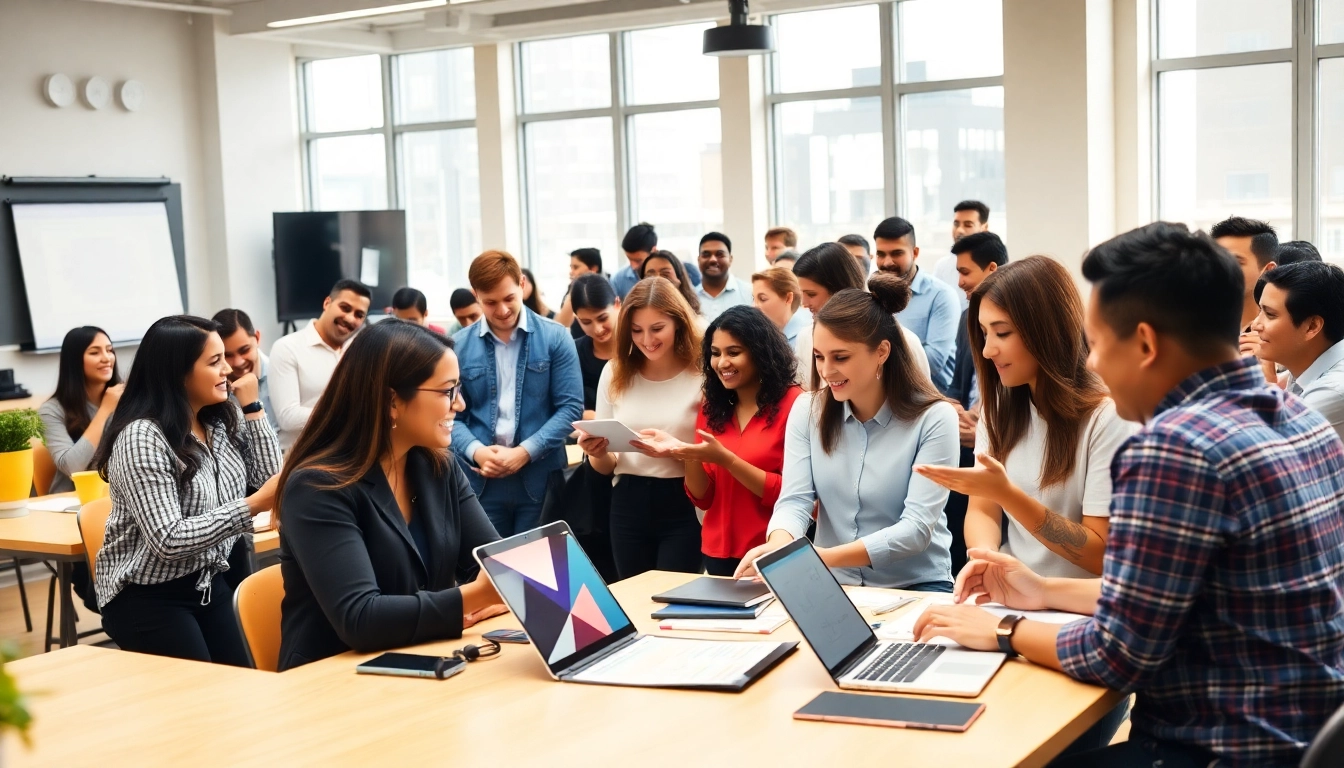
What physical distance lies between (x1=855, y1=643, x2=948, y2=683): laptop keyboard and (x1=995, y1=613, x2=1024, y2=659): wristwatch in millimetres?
118

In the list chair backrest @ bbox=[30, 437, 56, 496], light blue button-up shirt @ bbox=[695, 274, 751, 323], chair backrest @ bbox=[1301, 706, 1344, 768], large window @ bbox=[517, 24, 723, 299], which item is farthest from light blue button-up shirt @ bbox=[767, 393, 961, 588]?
large window @ bbox=[517, 24, 723, 299]

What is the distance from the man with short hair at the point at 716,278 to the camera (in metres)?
7.64

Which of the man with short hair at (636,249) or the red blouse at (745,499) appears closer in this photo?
the red blouse at (745,499)

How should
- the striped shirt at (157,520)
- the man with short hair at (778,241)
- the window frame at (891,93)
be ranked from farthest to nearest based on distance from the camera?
the window frame at (891,93)
the man with short hair at (778,241)
the striped shirt at (157,520)

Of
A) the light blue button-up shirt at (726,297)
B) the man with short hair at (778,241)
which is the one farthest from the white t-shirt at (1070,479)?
the man with short hair at (778,241)

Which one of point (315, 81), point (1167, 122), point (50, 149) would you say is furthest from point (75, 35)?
point (1167, 122)

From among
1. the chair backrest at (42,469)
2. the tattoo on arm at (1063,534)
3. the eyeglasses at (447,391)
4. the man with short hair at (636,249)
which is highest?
the man with short hair at (636,249)

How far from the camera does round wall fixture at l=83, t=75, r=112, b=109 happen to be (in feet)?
32.0

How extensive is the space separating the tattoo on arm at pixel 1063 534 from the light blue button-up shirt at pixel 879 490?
460 mm

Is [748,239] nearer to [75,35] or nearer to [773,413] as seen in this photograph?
[75,35]

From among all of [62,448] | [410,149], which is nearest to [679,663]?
[62,448]

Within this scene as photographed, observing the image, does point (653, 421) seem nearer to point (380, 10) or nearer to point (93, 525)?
point (93, 525)

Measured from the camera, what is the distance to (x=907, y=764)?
1.78 m

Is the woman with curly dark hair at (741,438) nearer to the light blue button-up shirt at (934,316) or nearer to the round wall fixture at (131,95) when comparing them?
the light blue button-up shirt at (934,316)
